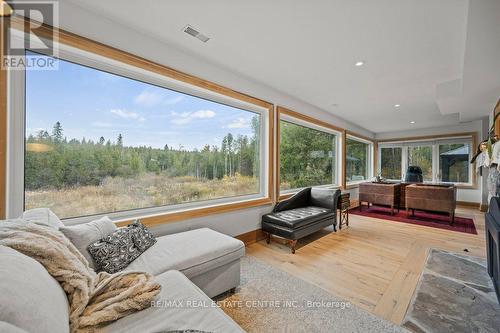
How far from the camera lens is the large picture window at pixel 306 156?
4051 millimetres

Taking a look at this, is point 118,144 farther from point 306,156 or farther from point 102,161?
point 306,156

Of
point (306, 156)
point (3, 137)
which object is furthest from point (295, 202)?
point (3, 137)

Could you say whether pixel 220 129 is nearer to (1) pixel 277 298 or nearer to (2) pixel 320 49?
(2) pixel 320 49

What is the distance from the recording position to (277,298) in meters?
1.89

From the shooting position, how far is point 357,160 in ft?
22.3

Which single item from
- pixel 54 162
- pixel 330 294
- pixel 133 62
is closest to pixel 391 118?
pixel 330 294

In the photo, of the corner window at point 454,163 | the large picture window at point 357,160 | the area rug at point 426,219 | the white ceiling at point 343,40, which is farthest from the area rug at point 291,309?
the corner window at point 454,163

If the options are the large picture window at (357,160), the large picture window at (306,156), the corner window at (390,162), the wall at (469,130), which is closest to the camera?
the large picture window at (306,156)

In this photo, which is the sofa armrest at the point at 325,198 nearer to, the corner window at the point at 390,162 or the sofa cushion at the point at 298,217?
the sofa cushion at the point at 298,217

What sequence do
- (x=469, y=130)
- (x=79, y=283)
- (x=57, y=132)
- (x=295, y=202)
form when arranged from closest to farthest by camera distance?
(x=79, y=283)
(x=57, y=132)
(x=295, y=202)
(x=469, y=130)

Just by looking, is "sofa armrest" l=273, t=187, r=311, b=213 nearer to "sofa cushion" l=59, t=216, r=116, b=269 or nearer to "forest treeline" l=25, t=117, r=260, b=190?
"forest treeline" l=25, t=117, r=260, b=190

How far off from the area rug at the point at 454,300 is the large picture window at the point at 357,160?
3.75m

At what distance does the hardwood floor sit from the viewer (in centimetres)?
196

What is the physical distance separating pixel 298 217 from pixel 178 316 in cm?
229
